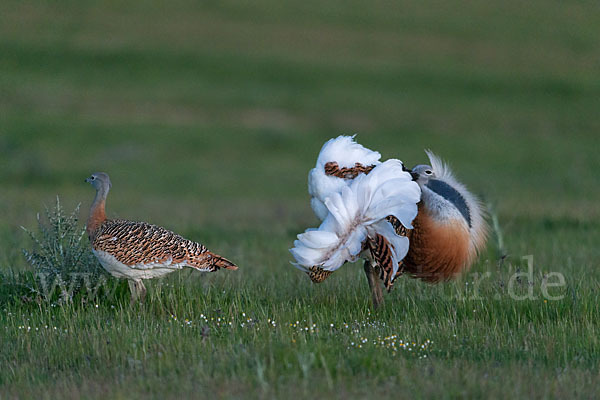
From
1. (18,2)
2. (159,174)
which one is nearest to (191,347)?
(159,174)

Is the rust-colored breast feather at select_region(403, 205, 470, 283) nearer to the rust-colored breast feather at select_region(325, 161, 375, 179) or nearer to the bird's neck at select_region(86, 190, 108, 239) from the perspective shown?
the rust-colored breast feather at select_region(325, 161, 375, 179)

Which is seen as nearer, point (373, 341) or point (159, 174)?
point (373, 341)

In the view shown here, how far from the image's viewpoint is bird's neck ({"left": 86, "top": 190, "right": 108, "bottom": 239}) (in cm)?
602

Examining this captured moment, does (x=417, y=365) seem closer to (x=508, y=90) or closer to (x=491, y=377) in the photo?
A: (x=491, y=377)

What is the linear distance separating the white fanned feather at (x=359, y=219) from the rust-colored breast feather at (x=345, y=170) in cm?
24

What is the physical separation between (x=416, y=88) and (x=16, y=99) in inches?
513

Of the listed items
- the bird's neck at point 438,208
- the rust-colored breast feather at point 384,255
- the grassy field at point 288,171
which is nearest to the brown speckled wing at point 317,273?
the grassy field at point 288,171

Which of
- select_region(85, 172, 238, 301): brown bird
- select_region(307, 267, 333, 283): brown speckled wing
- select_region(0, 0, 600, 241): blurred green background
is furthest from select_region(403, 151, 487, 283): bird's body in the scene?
select_region(0, 0, 600, 241): blurred green background

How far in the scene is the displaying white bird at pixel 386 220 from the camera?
531 centimetres

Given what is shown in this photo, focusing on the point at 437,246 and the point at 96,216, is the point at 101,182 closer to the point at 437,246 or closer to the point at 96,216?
the point at 96,216

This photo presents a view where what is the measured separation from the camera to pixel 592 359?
181 inches

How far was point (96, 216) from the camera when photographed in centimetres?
610

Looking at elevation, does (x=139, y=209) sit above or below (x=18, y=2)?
below

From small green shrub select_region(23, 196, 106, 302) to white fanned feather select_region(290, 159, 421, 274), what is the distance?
1.71 metres
